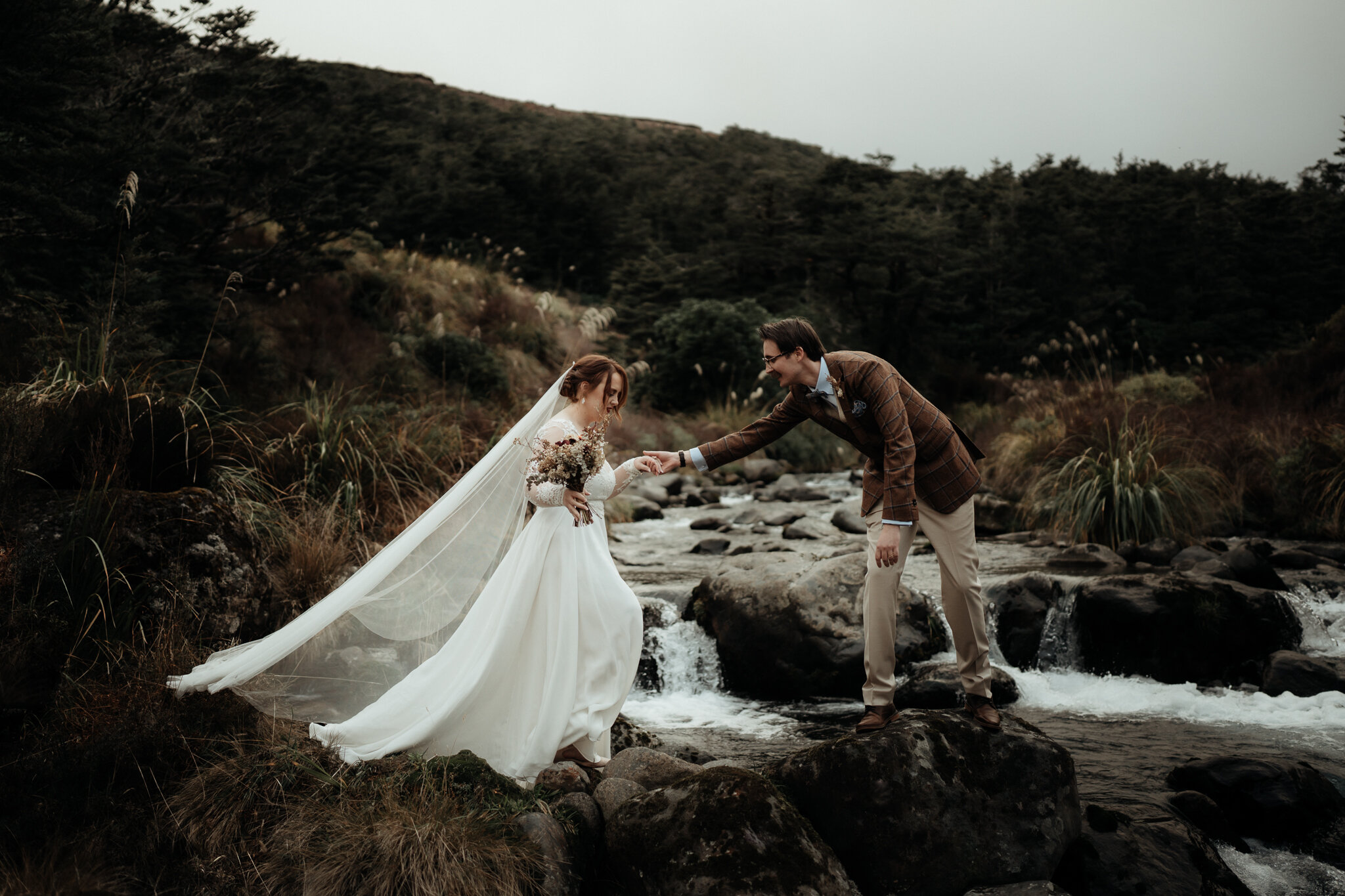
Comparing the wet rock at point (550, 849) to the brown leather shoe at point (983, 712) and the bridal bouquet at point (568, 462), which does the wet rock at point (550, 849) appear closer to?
the bridal bouquet at point (568, 462)

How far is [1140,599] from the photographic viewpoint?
21.9 ft

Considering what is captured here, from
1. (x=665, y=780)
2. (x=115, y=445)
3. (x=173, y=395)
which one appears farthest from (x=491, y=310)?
(x=665, y=780)

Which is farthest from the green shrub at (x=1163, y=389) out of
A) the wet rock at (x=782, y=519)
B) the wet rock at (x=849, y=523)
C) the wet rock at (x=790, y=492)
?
the wet rock at (x=782, y=519)

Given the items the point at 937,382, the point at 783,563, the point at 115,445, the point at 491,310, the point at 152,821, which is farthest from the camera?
the point at 937,382

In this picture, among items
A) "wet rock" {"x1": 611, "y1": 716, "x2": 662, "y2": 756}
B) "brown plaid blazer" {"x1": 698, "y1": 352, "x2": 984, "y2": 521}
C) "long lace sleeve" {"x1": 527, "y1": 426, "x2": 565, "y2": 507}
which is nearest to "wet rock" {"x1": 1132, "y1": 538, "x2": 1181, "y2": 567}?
"brown plaid blazer" {"x1": 698, "y1": 352, "x2": 984, "y2": 521}

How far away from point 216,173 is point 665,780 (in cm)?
809

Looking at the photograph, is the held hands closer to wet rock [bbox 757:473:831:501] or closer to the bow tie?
the bow tie

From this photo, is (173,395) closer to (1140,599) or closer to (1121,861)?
(1121,861)

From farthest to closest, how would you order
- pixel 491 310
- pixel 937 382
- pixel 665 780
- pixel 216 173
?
1. pixel 937 382
2. pixel 491 310
3. pixel 216 173
4. pixel 665 780

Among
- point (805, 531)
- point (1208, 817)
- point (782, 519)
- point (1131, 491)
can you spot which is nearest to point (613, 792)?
point (1208, 817)

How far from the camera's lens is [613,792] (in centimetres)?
384

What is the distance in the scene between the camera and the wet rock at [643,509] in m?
12.8

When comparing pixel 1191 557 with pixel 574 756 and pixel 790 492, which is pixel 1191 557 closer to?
pixel 790 492

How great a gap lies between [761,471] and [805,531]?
560cm
